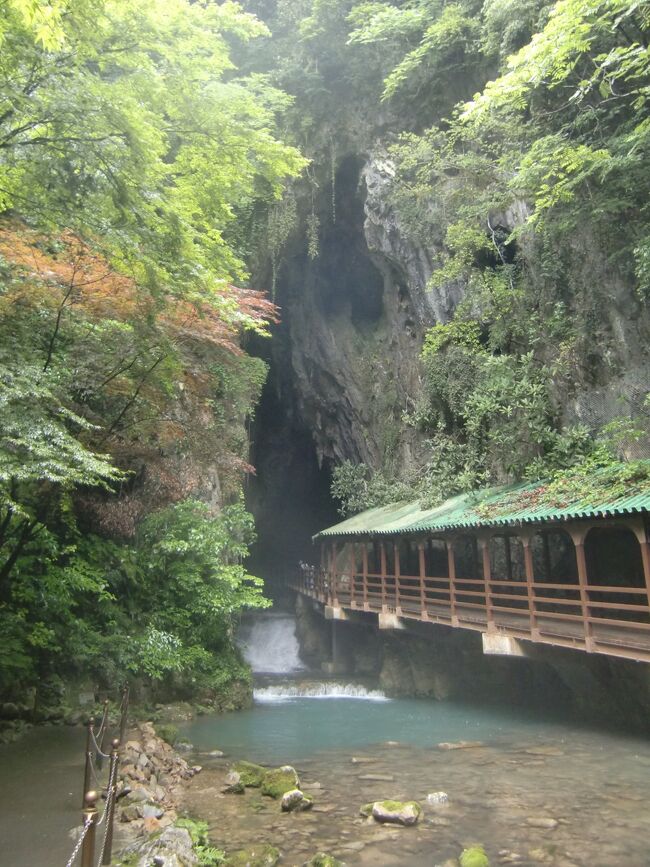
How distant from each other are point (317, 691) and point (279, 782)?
34.5ft

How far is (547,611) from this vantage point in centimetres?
1323

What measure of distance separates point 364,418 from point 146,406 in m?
17.3

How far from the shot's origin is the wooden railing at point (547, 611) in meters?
9.44

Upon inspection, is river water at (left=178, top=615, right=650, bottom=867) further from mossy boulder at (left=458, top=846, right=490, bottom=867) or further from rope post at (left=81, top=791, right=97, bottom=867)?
rope post at (left=81, top=791, right=97, bottom=867)

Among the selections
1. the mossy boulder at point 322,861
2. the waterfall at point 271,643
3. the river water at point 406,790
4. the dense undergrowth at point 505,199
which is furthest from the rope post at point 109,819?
the waterfall at point 271,643

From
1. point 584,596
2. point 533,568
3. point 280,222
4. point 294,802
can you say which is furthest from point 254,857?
point 280,222

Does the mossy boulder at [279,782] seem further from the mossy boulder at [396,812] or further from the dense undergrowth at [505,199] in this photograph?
the dense undergrowth at [505,199]

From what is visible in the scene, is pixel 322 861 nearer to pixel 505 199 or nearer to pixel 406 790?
pixel 406 790

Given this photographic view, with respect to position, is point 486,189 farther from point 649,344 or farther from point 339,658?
point 339,658

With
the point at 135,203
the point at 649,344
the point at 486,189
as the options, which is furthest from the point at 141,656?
the point at 486,189

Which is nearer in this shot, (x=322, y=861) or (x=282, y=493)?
(x=322, y=861)

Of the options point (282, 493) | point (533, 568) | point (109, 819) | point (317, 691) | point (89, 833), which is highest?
point (282, 493)

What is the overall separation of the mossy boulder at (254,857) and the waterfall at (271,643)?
1905cm

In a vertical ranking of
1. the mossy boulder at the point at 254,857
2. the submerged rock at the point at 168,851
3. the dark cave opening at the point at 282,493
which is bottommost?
the mossy boulder at the point at 254,857
